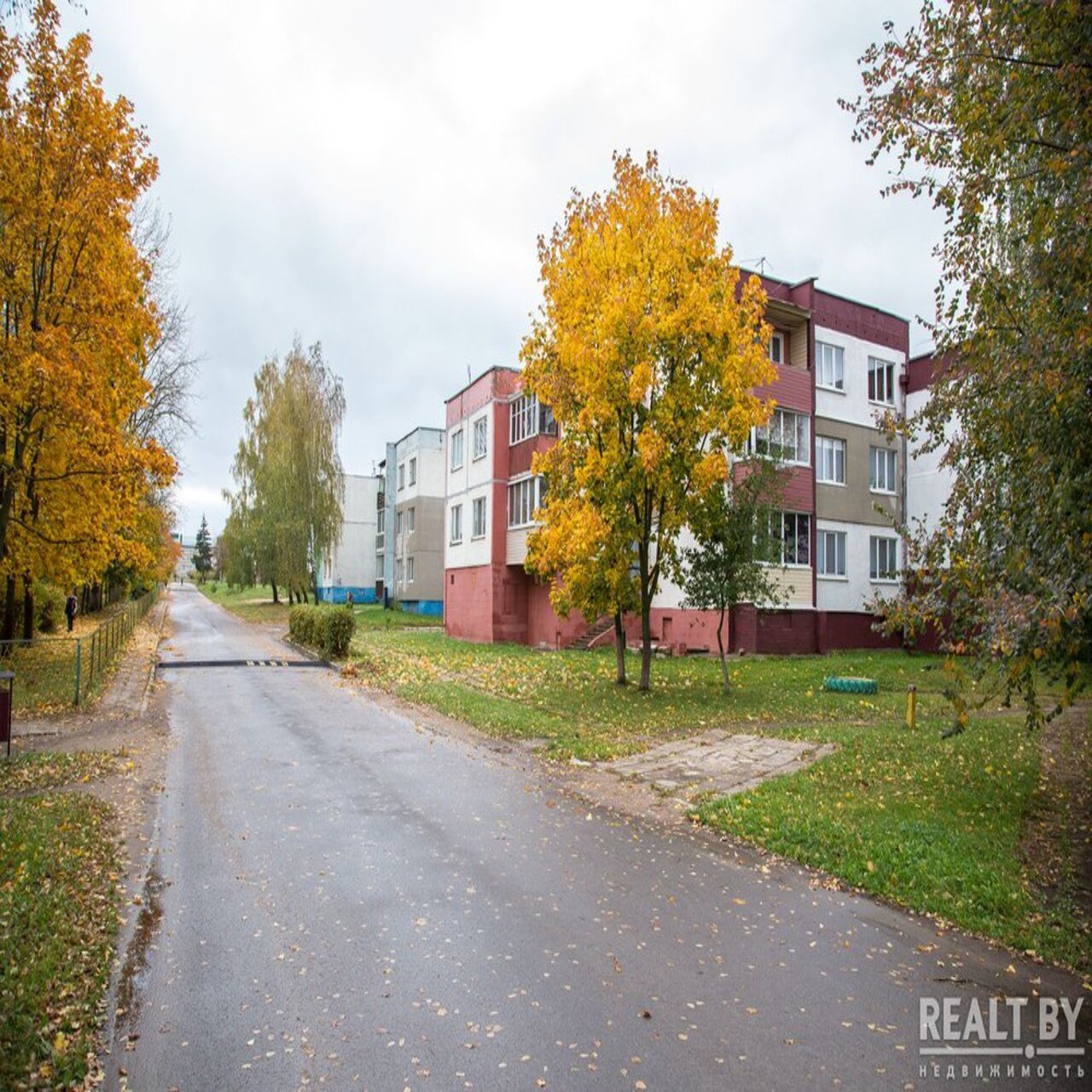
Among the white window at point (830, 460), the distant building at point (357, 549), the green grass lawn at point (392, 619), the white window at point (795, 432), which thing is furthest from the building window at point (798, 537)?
the distant building at point (357, 549)

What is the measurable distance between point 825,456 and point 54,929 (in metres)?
24.9

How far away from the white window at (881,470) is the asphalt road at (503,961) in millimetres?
22309

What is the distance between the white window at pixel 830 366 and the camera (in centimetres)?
2588

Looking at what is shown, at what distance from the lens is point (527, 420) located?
29.4 meters

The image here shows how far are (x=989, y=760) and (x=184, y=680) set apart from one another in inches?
648

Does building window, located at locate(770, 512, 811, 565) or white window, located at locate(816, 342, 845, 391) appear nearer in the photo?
building window, located at locate(770, 512, 811, 565)

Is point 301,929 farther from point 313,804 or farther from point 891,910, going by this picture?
point 891,910

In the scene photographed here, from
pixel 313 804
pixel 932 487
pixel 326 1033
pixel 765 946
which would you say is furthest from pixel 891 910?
pixel 932 487

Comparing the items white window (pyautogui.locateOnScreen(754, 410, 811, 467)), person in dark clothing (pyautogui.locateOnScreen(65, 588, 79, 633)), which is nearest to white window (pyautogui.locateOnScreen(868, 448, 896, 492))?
white window (pyautogui.locateOnScreen(754, 410, 811, 467))

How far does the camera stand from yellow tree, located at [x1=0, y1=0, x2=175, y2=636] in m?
13.4

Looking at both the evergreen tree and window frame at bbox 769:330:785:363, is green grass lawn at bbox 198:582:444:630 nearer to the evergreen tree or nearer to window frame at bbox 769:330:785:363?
window frame at bbox 769:330:785:363

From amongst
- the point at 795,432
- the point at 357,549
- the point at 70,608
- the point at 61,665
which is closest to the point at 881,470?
the point at 795,432

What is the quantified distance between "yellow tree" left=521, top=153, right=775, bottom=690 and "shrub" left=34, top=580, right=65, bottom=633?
20641 mm

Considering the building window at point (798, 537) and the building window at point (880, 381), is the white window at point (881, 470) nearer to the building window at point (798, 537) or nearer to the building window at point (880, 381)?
the building window at point (880, 381)
